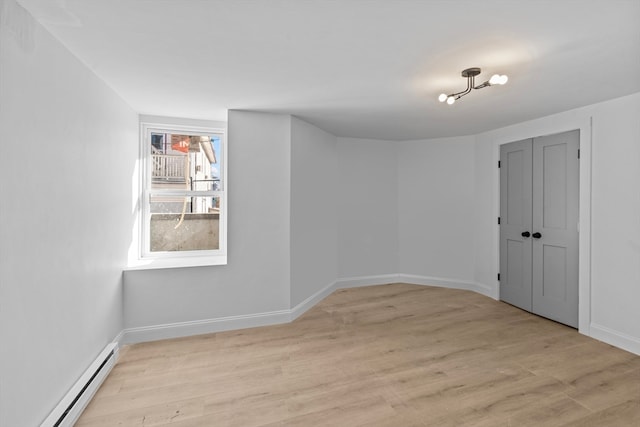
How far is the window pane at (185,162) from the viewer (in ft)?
12.1

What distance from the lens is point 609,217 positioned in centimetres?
301

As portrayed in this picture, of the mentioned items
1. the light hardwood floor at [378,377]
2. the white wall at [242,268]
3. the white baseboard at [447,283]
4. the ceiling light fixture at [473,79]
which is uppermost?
the ceiling light fixture at [473,79]

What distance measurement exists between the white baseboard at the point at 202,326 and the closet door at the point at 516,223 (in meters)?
2.99

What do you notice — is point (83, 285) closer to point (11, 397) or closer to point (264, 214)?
point (11, 397)

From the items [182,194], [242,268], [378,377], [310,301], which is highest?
[182,194]

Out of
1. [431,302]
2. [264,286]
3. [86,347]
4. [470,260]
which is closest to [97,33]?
[86,347]

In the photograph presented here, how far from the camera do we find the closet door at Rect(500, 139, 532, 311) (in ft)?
12.7

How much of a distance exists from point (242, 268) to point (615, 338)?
3.75 meters

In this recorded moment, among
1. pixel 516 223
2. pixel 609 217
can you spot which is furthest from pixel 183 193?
pixel 609 217

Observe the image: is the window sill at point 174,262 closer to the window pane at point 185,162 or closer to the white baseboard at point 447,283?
the window pane at point 185,162

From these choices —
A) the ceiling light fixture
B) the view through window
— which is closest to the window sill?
the view through window

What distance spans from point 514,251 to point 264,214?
130 inches

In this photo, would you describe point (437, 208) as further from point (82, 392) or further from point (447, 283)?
point (82, 392)

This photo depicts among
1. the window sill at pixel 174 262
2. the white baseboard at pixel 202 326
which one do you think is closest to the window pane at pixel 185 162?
the window sill at pixel 174 262
